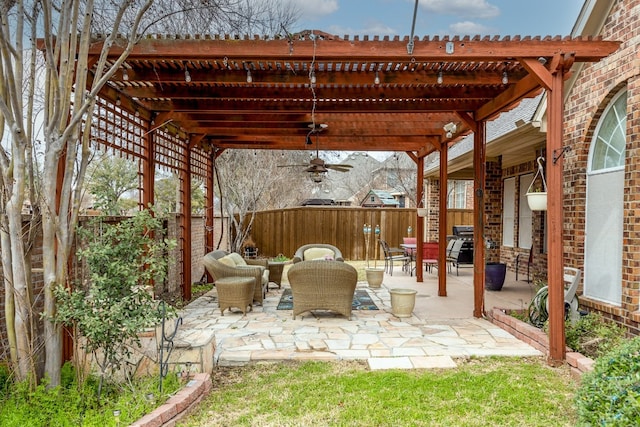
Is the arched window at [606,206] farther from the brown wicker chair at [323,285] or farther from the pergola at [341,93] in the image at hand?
the brown wicker chair at [323,285]

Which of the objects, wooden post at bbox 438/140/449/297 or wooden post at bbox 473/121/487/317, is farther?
wooden post at bbox 438/140/449/297

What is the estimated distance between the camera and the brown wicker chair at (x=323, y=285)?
5402mm

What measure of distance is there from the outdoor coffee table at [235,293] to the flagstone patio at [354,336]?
0.54 ft

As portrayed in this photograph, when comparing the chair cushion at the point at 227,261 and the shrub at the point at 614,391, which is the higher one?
the chair cushion at the point at 227,261

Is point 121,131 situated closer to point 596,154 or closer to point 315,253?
point 315,253

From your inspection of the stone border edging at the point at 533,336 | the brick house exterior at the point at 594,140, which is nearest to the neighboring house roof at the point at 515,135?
the brick house exterior at the point at 594,140

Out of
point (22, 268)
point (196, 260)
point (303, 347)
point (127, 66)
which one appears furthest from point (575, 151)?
point (196, 260)

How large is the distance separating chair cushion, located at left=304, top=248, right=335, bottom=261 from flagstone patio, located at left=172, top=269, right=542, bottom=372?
169 centimetres

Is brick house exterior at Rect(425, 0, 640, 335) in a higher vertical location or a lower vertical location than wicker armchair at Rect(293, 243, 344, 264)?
higher

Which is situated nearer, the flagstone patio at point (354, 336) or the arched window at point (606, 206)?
the flagstone patio at point (354, 336)

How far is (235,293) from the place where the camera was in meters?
5.78

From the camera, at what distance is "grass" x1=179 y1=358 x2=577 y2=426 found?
2.86 metres

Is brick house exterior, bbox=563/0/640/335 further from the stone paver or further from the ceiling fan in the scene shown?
the ceiling fan

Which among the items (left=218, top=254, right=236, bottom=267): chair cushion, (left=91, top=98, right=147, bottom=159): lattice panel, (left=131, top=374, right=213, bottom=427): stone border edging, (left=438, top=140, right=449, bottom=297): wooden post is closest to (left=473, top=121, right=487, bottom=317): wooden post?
(left=438, top=140, right=449, bottom=297): wooden post
